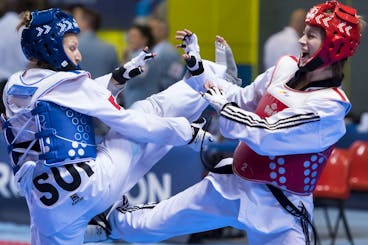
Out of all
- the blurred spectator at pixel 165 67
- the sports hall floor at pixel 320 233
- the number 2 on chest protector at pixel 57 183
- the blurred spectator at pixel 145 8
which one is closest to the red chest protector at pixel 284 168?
the number 2 on chest protector at pixel 57 183

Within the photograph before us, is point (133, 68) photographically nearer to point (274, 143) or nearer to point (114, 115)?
point (114, 115)

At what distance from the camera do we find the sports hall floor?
29.2ft

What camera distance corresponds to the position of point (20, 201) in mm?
9656

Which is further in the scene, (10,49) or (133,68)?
(10,49)

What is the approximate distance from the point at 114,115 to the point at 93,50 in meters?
5.26

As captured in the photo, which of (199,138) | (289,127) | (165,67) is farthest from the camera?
(165,67)

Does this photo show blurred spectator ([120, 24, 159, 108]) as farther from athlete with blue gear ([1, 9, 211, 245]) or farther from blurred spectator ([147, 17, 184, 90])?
athlete with blue gear ([1, 9, 211, 245])

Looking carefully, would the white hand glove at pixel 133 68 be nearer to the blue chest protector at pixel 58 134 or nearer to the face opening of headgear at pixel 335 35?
the blue chest protector at pixel 58 134

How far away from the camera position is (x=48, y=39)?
17.2ft

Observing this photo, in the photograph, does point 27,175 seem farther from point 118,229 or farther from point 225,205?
point 225,205

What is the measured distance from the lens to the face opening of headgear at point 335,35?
5094 mm

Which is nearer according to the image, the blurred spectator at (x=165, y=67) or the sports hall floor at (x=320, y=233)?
the sports hall floor at (x=320, y=233)

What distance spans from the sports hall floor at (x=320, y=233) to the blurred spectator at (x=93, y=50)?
182cm

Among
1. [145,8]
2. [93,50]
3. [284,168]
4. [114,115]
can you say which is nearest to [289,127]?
[284,168]
